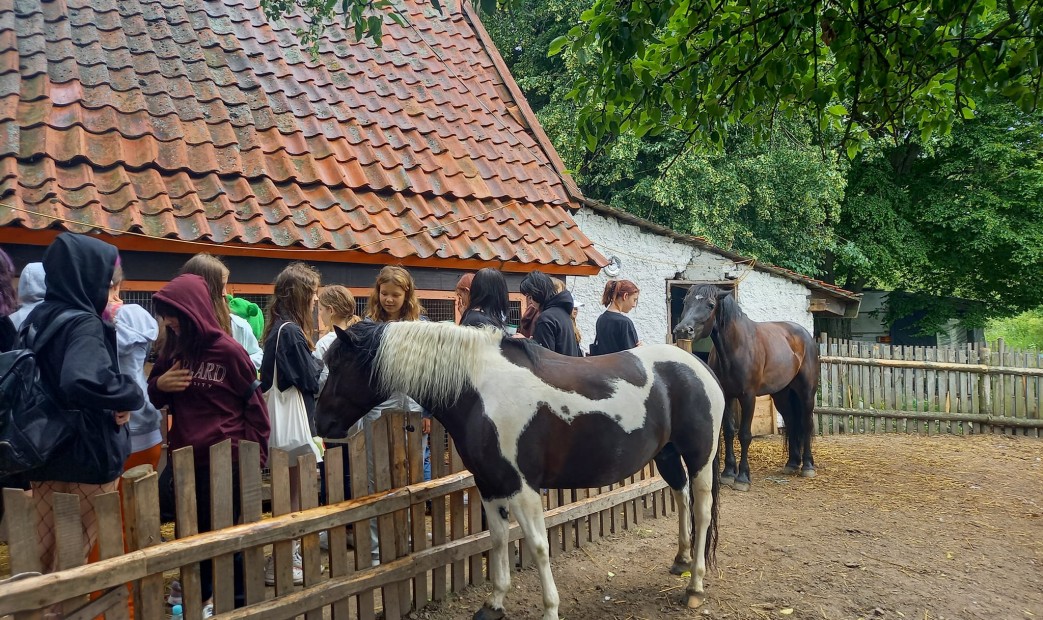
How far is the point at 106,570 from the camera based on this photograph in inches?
97.8

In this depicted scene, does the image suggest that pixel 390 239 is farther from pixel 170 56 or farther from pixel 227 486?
pixel 227 486

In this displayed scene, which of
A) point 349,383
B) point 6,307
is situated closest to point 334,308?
point 349,383

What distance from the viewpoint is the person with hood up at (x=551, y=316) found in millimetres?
4840

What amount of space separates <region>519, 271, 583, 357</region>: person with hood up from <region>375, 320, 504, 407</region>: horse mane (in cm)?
142

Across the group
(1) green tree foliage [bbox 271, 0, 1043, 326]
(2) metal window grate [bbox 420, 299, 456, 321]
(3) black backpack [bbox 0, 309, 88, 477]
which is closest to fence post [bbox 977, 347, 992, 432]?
(1) green tree foliage [bbox 271, 0, 1043, 326]

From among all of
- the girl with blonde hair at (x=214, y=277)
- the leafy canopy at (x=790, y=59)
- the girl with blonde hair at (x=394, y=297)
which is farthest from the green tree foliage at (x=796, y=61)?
the girl with blonde hair at (x=214, y=277)

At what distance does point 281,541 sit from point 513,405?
4.07 ft

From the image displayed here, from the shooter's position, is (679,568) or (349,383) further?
(679,568)

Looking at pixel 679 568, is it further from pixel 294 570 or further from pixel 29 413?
pixel 29 413

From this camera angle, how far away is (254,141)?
20.9ft

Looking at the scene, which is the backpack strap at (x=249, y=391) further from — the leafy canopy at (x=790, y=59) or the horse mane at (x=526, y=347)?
the leafy canopy at (x=790, y=59)

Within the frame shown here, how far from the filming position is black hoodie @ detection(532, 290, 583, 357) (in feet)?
15.9

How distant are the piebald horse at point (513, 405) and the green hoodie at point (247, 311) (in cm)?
179

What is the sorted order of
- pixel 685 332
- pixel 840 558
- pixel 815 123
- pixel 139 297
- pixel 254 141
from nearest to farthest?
pixel 840 558 < pixel 139 297 < pixel 254 141 < pixel 685 332 < pixel 815 123
